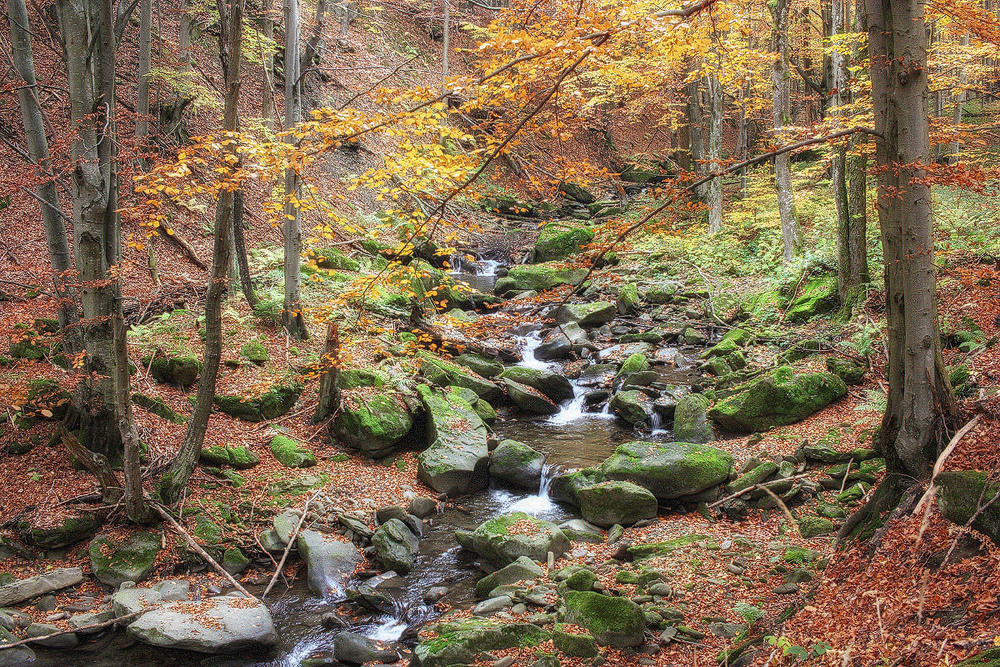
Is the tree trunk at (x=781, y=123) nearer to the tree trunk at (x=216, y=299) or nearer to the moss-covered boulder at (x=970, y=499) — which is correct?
the moss-covered boulder at (x=970, y=499)

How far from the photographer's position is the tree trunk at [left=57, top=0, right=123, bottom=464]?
6895 mm

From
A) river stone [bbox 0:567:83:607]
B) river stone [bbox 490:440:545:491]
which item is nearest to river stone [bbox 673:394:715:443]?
river stone [bbox 490:440:545:491]

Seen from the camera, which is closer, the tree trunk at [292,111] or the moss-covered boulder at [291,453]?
the moss-covered boulder at [291,453]

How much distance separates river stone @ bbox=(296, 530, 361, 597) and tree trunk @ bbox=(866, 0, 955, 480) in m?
6.14

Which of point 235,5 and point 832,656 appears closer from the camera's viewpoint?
point 832,656

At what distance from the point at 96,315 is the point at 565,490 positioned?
6.87 metres

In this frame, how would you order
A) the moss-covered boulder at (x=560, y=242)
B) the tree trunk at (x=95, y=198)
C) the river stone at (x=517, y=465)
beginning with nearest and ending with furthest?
1. the tree trunk at (x=95, y=198)
2. the river stone at (x=517, y=465)
3. the moss-covered boulder at (x=560, y=242)

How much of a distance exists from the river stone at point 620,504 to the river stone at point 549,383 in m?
4.62

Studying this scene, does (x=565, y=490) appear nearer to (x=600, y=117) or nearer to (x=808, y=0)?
(x=808, y=0)

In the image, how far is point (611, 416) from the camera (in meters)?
12.4

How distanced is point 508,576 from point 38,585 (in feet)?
16.6

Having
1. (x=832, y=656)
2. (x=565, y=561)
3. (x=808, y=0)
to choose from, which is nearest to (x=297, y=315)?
(x=565, y=561)

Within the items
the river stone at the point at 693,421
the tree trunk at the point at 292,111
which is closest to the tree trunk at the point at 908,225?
the river stone at the point at 693,421

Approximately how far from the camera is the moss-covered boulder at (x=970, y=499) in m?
3.97
